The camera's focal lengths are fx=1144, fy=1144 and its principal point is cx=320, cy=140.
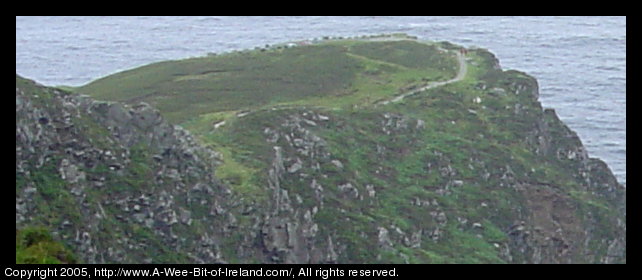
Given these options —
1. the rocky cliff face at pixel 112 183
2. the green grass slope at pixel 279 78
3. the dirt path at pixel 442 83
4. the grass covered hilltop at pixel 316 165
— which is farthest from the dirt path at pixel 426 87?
the rocky cliff face at pixel 112 183

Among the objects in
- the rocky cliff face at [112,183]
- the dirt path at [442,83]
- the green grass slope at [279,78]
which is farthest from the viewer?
the dirt path at [442,83]

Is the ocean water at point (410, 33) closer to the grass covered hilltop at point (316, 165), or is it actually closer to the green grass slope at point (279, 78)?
the green grass slope at point (279, 78)

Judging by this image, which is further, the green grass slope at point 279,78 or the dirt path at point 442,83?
the dirt path at point 442,83

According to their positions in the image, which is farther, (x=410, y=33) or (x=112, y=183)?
(x=410, y=33)

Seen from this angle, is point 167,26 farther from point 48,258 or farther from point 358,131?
point 48,258

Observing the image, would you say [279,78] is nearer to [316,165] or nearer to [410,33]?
[316,165]

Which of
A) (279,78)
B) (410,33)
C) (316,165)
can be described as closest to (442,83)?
(279,78)
